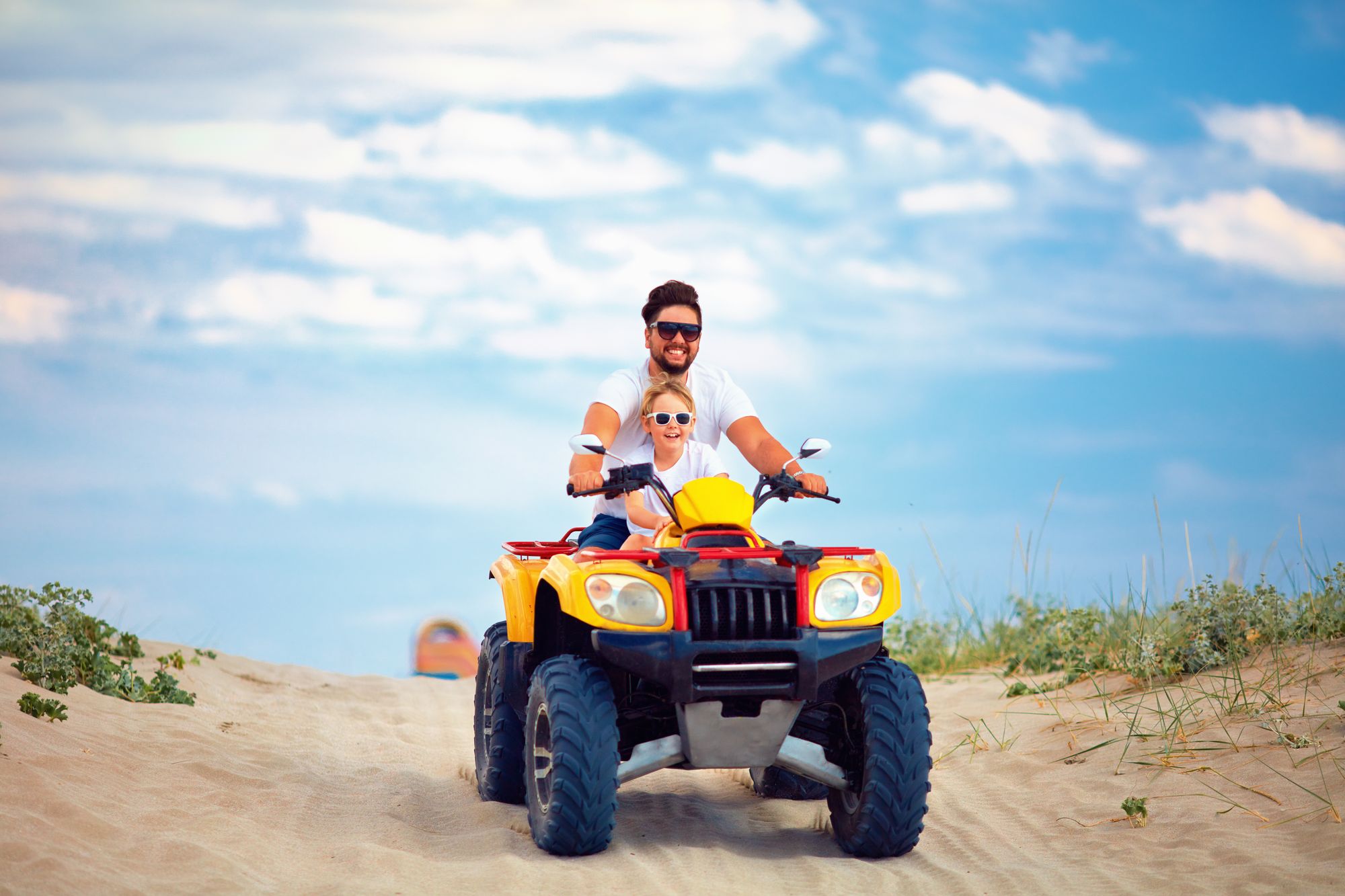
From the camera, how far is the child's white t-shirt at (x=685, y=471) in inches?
229

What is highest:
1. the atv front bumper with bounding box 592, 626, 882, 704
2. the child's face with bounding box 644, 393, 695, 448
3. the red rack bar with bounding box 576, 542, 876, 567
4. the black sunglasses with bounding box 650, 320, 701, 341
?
the black sunglasses with bounding box 650, 320, 701, 341

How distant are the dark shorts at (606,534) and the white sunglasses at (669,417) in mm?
546

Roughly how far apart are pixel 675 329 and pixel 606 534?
1215 millimetres

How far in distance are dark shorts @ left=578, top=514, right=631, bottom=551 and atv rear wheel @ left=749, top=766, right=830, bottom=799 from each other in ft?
5.01

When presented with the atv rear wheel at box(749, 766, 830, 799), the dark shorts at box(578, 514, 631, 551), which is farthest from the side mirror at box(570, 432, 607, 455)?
the atv rear wheel at box(749, 766, 830, 799)

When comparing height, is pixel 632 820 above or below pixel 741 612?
below

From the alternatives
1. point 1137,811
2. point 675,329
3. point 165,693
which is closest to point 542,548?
Result: point 675,329

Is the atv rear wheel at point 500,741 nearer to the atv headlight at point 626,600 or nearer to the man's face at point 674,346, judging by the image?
the atv headlight at point 626,600

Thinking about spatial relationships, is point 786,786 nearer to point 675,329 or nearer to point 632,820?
point 632,820

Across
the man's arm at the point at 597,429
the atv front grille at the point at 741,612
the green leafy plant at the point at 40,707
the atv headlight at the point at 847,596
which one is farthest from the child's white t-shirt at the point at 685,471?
the green leafy plant at the point at 40,707

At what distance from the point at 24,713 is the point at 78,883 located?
3.11m

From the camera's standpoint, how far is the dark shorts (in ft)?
19.4

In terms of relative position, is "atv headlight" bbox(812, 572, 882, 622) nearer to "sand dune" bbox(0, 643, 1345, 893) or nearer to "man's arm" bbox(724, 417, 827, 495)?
"sand dune" bbox(0, 643, 1345, 893)

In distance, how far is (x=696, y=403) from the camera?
22.0 ft
